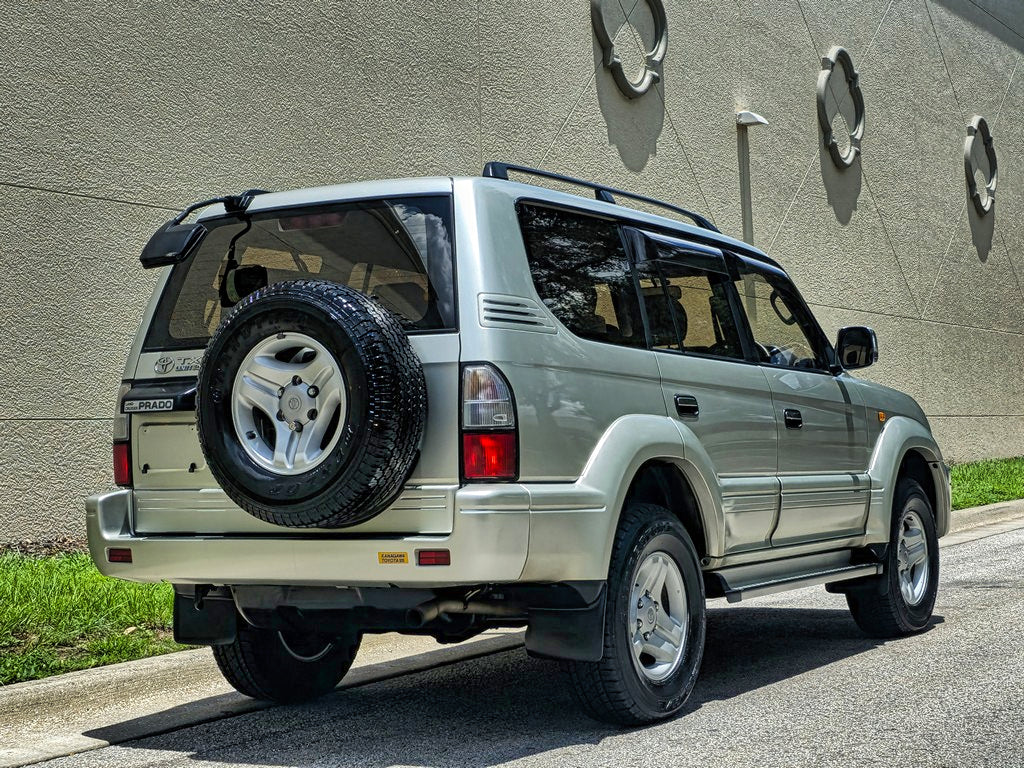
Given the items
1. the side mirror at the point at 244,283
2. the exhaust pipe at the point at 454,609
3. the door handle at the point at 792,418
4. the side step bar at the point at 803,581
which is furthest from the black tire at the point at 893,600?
the side mirror at the point at 244,283

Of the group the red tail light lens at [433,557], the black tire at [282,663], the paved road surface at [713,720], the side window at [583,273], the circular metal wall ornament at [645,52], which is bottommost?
the paved road surface at [713,720]

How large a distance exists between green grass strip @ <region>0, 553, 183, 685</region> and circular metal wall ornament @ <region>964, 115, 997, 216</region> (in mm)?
20878

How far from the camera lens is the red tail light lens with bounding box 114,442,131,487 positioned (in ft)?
17.8

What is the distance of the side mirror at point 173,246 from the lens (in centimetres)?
557

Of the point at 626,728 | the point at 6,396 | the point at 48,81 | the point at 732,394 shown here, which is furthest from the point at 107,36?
the point at 626,728

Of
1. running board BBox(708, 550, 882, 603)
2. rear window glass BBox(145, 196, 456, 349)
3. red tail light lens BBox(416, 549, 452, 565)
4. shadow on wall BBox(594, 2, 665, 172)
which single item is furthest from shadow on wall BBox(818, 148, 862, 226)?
red tail light lens BBox(416, 549, 452, 565)

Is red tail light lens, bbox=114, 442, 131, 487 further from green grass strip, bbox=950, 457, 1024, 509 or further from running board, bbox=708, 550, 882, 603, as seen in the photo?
green grass strip, bbox=950, 457, 1024, 509

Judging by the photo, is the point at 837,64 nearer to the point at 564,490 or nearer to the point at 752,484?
the point at 752,484

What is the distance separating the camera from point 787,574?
662 centimetres

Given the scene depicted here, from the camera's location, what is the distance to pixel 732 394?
6.17 m

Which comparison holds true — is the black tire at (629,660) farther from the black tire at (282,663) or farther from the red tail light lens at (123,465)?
the red tail light lens at (123,465)

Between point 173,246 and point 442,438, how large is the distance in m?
1.64

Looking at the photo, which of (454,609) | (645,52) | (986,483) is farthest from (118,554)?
(986,483)

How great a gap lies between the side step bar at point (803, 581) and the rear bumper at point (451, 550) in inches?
52.1
